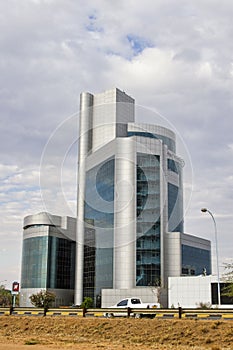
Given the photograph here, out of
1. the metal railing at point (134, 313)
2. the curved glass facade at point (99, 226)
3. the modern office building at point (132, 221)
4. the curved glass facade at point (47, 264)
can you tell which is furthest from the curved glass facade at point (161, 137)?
the metal railing at point (134, 313)

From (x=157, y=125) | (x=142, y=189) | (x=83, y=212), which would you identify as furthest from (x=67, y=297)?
(x=157, y=125)

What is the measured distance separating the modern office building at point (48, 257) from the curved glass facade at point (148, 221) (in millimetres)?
26543

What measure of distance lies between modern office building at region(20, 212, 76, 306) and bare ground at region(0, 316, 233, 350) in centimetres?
6529

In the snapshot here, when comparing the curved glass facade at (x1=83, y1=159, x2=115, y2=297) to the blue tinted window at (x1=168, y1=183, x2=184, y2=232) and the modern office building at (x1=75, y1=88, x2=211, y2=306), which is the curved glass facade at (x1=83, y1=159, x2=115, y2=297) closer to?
the modern office building at (x1=75, y1=88, x2=211, y2=306)

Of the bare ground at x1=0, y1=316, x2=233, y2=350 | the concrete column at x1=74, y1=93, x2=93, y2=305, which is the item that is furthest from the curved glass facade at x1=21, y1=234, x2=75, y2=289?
the bare ground at x1=0, y1=316, x2=233, y2=350

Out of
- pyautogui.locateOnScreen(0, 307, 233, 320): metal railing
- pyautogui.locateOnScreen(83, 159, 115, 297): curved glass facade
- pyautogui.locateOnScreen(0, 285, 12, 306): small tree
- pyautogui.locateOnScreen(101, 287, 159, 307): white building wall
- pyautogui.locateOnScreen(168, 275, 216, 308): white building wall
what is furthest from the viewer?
pyautogui.locateOnScreen(0, 285, 12, 306): small tree

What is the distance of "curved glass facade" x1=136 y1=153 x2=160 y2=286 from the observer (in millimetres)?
85875

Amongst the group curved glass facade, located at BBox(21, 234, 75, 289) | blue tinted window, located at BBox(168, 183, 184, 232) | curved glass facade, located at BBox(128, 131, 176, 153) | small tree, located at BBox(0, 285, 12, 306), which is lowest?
small tree, located at BBox(0, 285, 12, 306)

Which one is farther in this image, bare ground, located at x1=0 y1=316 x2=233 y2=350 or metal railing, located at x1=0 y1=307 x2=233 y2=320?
metal railing, located at x1=0 y1=307 x2=233 y2=320

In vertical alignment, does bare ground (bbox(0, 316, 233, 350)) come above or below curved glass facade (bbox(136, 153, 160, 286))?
below

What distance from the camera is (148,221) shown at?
288 feet

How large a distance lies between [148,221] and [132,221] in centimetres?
285

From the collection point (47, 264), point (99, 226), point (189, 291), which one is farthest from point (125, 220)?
point (47, 264)

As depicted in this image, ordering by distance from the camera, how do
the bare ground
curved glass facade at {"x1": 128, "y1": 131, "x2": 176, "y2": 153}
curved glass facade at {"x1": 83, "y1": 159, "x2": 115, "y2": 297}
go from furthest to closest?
curved glass facade at {"x1": 128, "y1": 131, "x2": 176, "y2": 153}, curved glass facade at {"x1": 83, "y1": 159, "x2": 115, "y2": 297}, the bare ground
